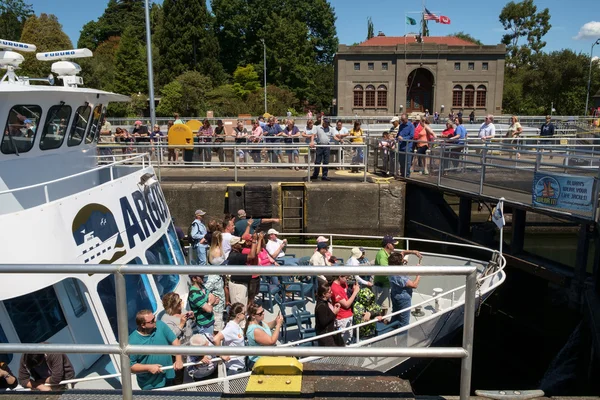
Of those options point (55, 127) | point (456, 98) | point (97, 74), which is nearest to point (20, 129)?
point (55, 127)

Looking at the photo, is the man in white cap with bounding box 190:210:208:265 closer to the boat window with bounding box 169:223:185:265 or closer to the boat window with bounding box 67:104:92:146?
the boat window with bounding box 169:223:185:265

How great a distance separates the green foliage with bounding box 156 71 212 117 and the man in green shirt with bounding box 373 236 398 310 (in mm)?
42711

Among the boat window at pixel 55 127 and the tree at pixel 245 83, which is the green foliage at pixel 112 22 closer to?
the tree at pixel 245 83

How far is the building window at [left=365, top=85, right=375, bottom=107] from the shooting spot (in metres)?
61.8

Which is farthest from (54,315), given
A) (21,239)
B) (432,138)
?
(432,138)

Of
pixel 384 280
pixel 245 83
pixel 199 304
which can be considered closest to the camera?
pixel 199 304

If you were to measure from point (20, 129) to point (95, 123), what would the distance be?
1778 mm

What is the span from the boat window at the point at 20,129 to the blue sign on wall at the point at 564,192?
28.1 feet

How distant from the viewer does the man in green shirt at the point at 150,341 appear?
147 inches

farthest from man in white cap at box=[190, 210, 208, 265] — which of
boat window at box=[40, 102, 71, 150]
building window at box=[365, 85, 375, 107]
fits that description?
building window at box=[365, 85, 375, 107]

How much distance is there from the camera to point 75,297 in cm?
524

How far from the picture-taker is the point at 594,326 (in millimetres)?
7238

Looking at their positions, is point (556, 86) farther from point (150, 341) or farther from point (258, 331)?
point (150, 341)

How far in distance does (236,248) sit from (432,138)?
26.7 ft
